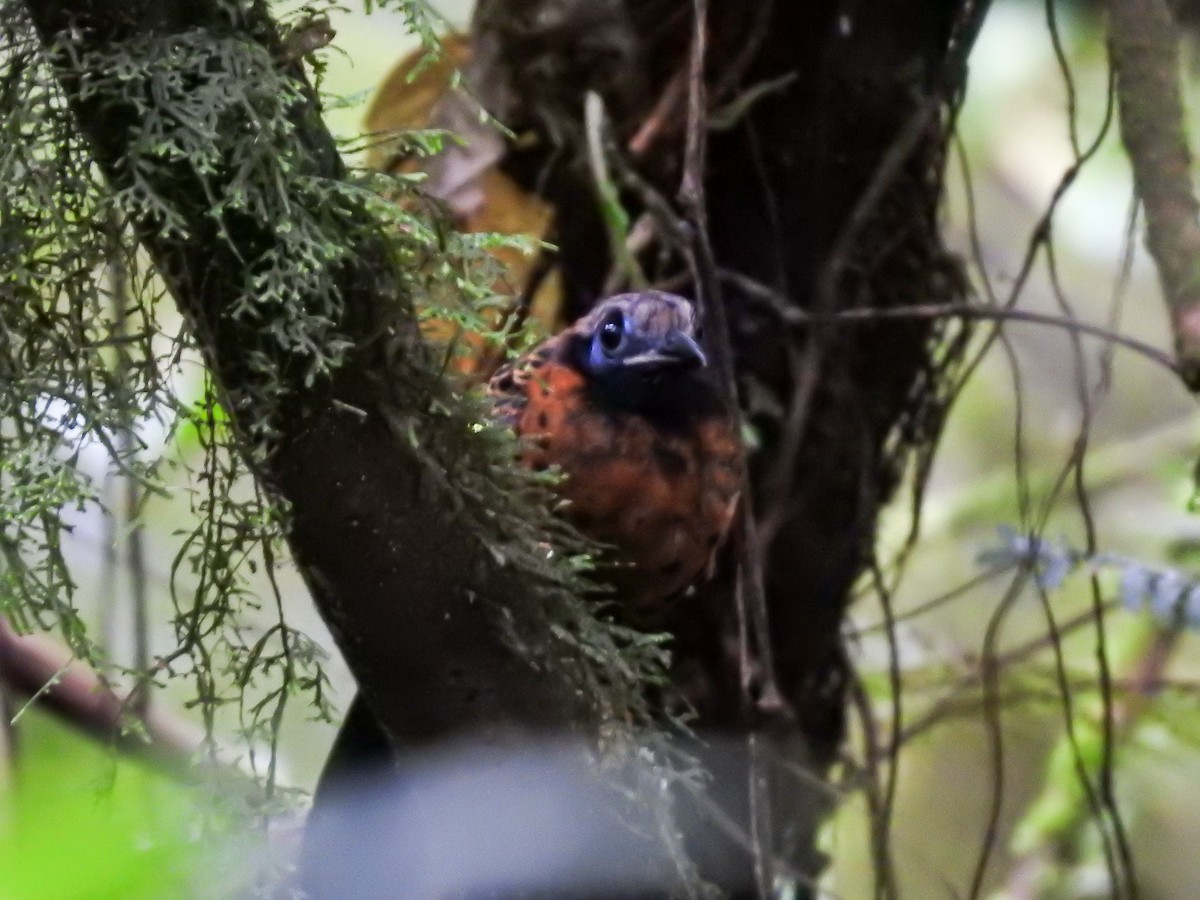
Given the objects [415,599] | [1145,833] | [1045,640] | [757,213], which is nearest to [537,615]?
[415,599]

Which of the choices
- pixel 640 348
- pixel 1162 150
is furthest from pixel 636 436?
pixel 1162 150

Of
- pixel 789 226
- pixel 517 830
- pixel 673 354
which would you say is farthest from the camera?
pixel 789 226

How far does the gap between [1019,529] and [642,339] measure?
0.82 metres

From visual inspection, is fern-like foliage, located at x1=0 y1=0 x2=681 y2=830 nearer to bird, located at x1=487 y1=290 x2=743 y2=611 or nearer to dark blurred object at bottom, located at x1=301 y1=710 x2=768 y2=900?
dark blurred object at bottom, located at x1=301 y1=710 x2=768 y2=900

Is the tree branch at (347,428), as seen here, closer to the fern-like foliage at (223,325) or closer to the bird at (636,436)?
the fern-like foliage at (223,325)

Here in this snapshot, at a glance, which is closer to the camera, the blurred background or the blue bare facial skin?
the blue bare facial skin

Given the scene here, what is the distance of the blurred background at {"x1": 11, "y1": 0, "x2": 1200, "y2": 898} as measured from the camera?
2000 mm

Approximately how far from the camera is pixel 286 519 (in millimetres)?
968

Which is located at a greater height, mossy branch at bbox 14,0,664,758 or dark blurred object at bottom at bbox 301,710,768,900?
mossy branch at bbox 14,0,664,758

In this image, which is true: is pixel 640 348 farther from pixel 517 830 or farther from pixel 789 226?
pixel 517 830

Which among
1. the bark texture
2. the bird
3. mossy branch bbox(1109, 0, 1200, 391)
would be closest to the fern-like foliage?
the bird

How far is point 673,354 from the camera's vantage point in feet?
5.26

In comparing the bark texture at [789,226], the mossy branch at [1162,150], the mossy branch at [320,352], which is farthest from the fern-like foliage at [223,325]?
the bark texture at [789,226]

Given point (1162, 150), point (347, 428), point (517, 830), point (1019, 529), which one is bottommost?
point (517, 830)
